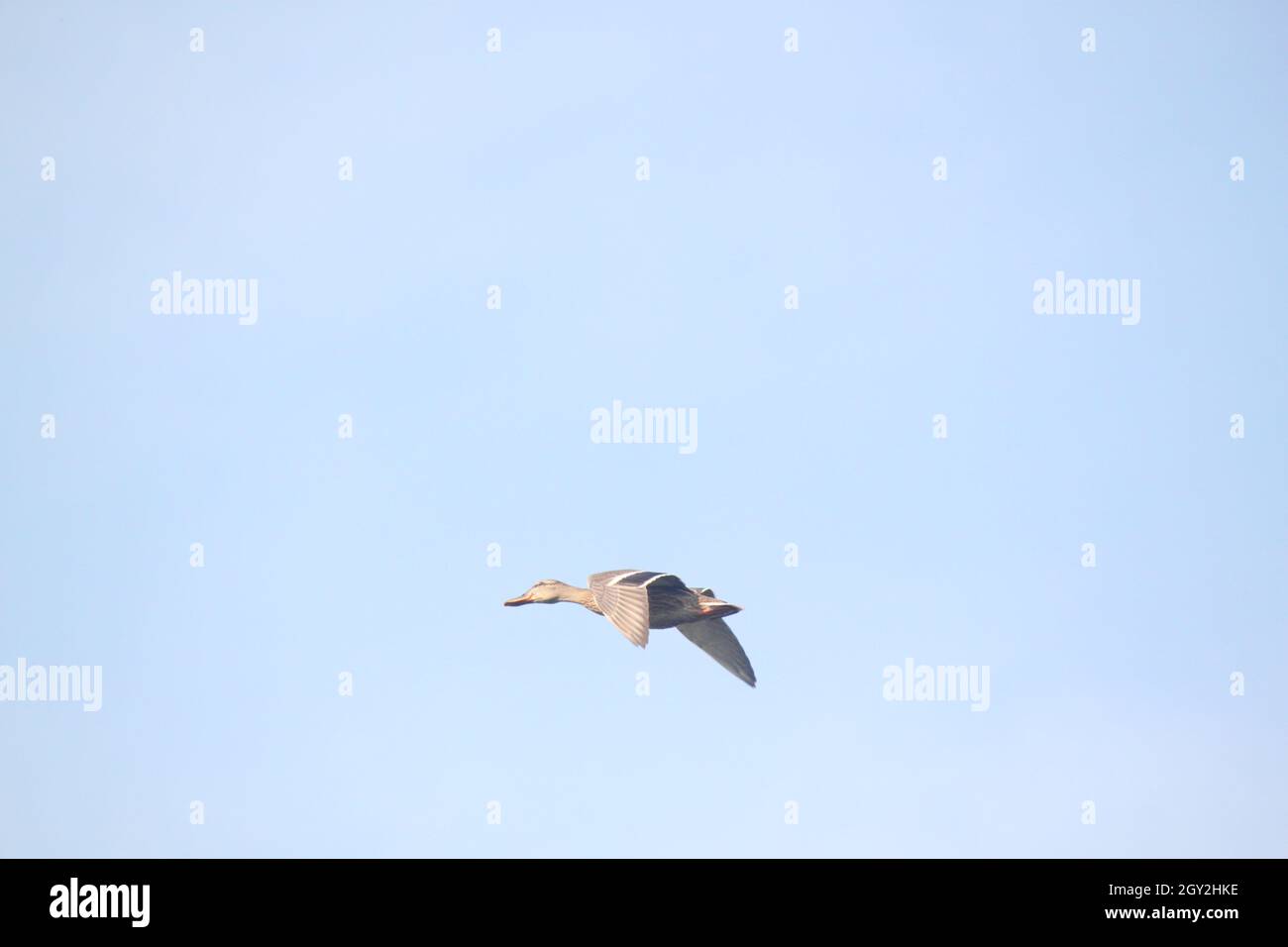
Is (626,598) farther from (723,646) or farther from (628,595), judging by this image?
(723,646)

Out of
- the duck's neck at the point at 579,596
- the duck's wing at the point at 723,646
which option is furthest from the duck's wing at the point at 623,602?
the duck's wing at the point at 723,646

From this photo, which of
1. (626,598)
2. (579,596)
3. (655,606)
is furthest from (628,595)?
(579,596)

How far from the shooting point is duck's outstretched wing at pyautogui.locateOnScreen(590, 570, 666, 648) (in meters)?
32.2

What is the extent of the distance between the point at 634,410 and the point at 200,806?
11241 mm

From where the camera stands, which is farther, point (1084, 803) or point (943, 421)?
point (943, 421)

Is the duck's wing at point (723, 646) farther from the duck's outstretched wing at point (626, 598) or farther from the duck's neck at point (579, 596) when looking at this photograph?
the duck's outstretched wing at point (626, 598)

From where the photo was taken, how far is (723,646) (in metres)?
37.4

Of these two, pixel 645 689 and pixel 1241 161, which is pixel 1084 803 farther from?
pixel 1241 161

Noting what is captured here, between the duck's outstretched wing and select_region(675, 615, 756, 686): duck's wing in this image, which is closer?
the duck's outstretched wing

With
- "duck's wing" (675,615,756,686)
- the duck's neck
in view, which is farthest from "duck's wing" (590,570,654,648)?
"duck's wing" (675,615,756,686)

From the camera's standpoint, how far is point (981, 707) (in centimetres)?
3912

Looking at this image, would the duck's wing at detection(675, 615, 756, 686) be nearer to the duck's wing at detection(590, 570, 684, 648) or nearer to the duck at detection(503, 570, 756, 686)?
the duck at detection(503, 570, 756, 686)
